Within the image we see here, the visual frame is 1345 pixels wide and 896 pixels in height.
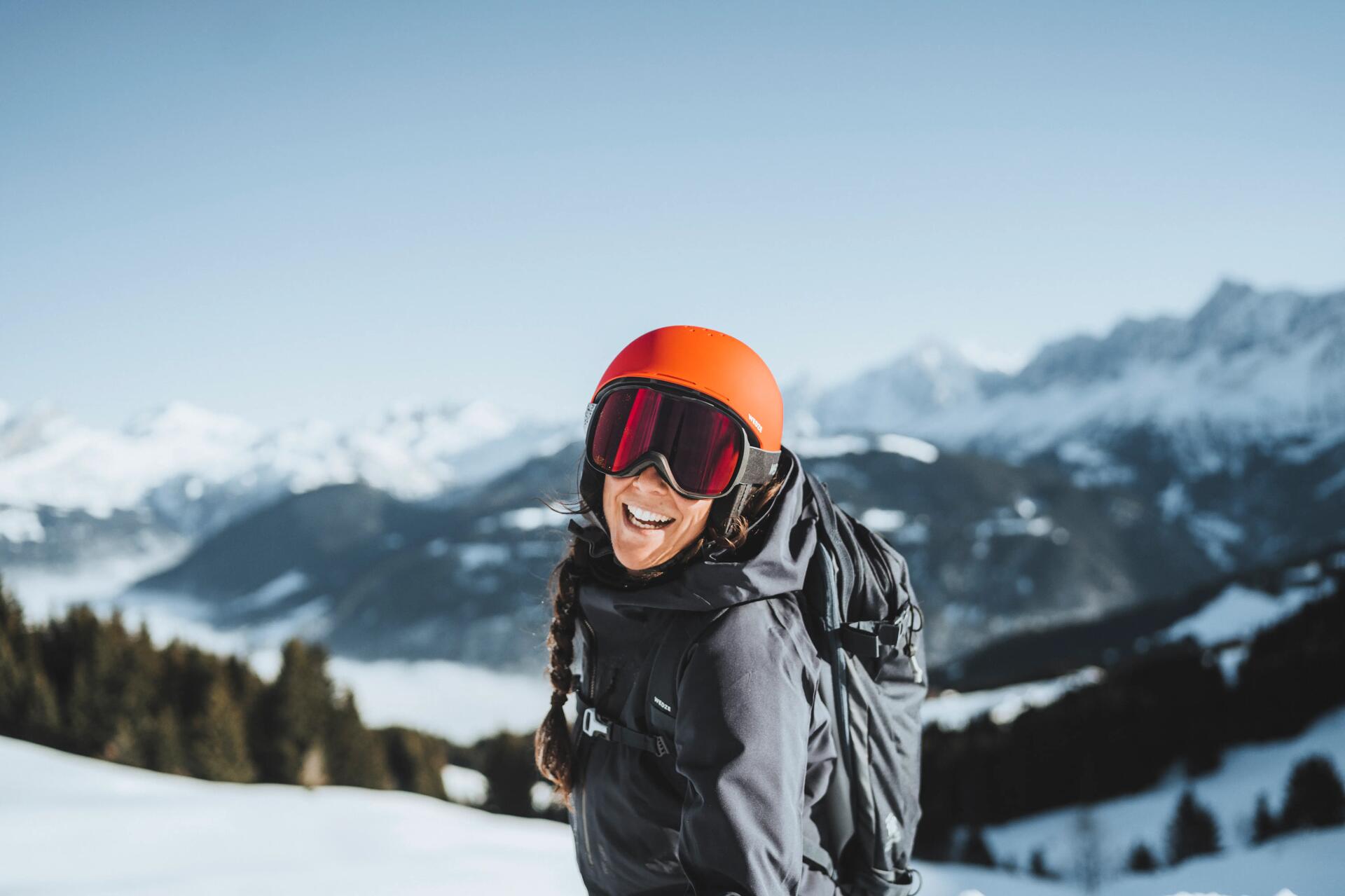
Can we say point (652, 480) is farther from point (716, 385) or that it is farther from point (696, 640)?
point (696, 640)

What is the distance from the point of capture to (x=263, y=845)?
12.8 metres

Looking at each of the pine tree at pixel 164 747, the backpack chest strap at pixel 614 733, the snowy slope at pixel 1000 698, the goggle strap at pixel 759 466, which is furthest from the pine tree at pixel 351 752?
the snowy slope at pixel 1000 698

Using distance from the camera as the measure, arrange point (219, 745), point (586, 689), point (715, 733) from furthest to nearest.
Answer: point (219, 745) → point (586, 689) → point (715, 733)

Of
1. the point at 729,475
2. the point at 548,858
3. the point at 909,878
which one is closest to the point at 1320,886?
the point at 548,858

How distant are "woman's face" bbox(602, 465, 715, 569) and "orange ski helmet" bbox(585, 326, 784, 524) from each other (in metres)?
0.05

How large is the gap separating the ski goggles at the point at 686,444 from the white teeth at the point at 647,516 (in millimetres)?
104

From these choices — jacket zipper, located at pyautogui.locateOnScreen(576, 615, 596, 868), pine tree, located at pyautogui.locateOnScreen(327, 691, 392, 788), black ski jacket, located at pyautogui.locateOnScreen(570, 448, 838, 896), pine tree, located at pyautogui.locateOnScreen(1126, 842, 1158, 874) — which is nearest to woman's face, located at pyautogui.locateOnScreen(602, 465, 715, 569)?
black ski jacket, located at pyautogui.locateOnScreen(570, 448, 838, 896)

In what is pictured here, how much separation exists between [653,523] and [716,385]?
0.50 m

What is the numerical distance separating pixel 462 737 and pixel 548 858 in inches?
7933

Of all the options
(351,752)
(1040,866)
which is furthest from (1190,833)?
(351,752)

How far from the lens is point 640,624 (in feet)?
9.24

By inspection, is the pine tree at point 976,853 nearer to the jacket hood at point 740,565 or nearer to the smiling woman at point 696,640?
the smiling woman at point 696,640

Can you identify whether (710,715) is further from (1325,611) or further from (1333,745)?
(1325,611)

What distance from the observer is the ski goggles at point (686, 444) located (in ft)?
9.43
